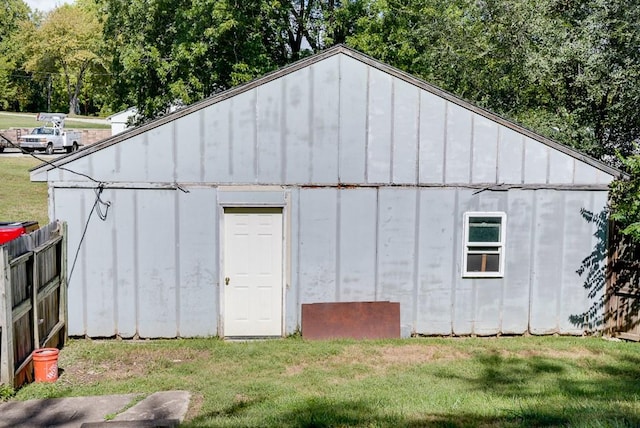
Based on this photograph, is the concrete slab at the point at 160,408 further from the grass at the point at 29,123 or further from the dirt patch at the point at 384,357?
the grass at the point at 29,123

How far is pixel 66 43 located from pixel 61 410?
57.8 metres

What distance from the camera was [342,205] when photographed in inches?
396

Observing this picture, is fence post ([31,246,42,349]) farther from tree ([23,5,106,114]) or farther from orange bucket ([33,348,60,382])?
tree ([23,5,106,114])

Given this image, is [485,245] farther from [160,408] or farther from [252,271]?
[160,408]

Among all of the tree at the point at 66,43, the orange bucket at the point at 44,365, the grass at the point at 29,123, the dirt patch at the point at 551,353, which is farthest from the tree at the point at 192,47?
the tree at the point at 66,43

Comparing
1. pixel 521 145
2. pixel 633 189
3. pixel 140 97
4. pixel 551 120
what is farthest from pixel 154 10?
pixel 633 189

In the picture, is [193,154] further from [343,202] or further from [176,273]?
[343,202]

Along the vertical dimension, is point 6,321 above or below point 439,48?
below

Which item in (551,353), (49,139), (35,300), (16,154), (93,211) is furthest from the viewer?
(49,139)

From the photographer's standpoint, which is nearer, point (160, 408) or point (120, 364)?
point (160, 408)

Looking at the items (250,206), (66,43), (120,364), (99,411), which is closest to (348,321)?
(250,206)

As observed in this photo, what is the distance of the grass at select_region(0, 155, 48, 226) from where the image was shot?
1908cm

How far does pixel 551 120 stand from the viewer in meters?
14.6

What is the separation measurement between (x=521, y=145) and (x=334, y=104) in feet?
10.6
